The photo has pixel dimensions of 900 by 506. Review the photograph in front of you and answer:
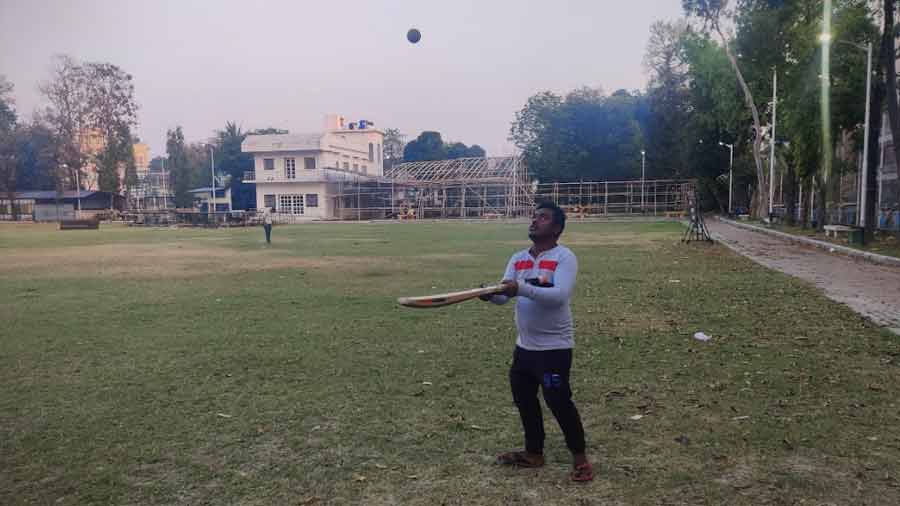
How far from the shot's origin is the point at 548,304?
342cm

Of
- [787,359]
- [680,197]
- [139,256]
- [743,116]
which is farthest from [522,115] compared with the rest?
[787,359]

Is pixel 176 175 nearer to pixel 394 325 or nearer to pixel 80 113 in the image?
pixel 80 113

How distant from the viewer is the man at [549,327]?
11.5ft

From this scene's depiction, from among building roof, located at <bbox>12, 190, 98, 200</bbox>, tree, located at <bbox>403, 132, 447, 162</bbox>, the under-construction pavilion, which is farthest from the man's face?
tree, located at <bbox>403, 132, 447, 162</bbox>

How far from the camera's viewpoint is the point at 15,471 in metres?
3.79

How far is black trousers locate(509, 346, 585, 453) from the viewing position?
354 centimetres

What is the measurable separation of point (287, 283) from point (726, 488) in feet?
32.9

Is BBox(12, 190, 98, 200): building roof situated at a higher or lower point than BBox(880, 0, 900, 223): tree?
lower

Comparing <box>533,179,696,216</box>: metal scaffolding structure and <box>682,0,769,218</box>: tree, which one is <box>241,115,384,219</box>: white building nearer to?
<box>533,179,696,216</box>: metal scaffolding structure

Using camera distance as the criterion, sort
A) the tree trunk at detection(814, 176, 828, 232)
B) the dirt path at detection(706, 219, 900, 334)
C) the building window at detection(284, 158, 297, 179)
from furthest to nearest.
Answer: the building window at detection(284, 158, 297, 179)
the tree trunk at detection(814, 176, 828, 232)
the dirt path at detection(706, 219, 900, 334)

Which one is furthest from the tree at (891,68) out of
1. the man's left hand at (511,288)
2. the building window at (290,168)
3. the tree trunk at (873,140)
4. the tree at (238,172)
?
the tree at (238,172)

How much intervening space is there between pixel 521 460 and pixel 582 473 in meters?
0.39

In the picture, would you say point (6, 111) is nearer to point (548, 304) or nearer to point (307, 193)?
point (307, 193)

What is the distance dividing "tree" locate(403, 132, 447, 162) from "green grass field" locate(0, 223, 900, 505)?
76815mm
